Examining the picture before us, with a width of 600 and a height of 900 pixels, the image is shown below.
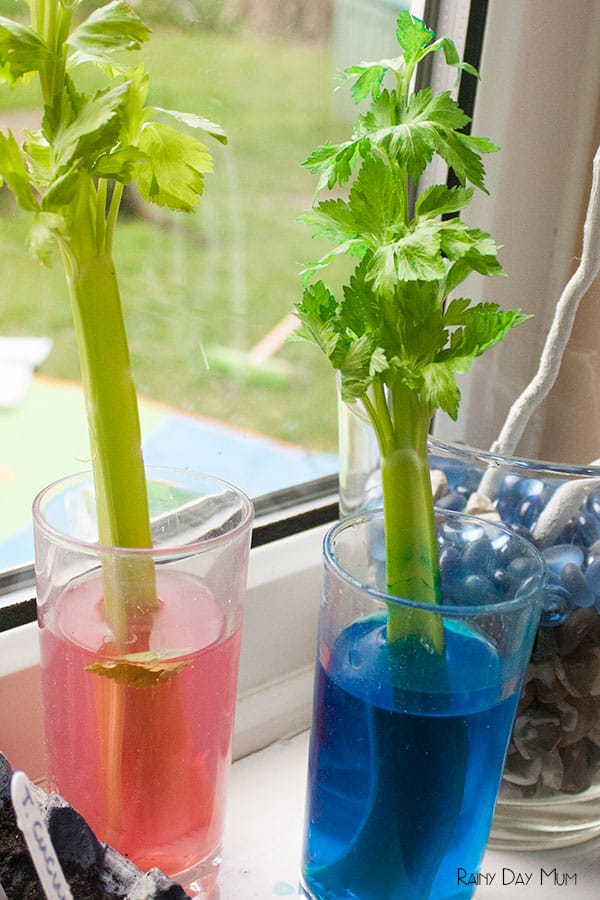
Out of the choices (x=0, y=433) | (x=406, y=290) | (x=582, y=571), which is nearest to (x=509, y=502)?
(x=582, y=571)

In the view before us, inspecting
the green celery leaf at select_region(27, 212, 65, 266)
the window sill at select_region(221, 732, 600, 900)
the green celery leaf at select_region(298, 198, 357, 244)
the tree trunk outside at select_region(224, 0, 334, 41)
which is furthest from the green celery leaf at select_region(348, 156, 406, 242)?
the window sill at select_region(221, 732, 600, 900)

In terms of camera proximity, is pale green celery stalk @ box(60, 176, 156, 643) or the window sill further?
the window sill

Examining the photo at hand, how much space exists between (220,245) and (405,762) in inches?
12.5

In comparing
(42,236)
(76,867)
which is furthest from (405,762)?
(42,236)

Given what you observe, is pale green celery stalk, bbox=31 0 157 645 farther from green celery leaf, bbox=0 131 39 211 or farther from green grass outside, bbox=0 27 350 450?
green grass outside, bbox=0 27 350 450

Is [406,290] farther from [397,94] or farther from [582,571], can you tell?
[582,571]

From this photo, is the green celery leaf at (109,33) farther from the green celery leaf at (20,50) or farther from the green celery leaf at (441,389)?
the green celery leaf at (441,389)

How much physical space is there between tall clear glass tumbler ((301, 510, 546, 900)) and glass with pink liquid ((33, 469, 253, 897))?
1.8 inches

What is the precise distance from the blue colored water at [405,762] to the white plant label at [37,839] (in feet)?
0.44

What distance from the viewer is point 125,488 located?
41 centimetres

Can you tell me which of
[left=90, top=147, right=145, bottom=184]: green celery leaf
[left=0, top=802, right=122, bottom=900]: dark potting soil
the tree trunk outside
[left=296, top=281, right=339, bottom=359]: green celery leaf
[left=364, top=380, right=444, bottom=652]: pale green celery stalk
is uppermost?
the tree trunk outside

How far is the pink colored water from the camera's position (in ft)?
1.39

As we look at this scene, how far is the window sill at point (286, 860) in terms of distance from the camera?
0.53 meters

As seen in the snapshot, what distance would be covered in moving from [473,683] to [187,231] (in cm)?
30
